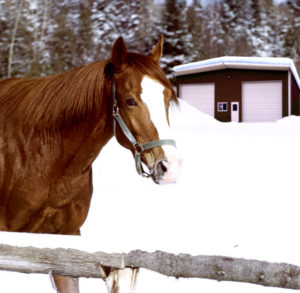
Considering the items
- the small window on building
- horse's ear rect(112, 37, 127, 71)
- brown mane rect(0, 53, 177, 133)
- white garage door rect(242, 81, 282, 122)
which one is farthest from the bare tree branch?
the small window on building

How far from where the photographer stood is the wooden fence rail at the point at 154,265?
2125 millimetres

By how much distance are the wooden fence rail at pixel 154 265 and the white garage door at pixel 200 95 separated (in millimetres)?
23491

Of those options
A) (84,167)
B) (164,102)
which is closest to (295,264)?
(164,102)

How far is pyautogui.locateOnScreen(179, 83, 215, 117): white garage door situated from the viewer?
25366 mm

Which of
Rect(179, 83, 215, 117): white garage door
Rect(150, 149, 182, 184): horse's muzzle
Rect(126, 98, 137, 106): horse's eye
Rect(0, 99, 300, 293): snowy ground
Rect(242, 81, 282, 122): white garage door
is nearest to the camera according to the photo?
Rect(0, 99, 300, 293): snowy ground

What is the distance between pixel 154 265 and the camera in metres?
2.26

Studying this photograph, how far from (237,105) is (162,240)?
23.0 m

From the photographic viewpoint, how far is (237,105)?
24500 mm

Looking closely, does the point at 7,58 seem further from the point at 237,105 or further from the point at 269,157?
the point at 269,157

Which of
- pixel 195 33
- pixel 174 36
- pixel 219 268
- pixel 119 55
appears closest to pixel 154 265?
pixel 219 268

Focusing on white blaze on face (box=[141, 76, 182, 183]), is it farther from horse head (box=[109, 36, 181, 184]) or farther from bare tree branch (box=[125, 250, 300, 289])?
bare tree branch (box=[125, 250, 300, 289])

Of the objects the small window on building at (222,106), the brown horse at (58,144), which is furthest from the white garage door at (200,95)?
A: the brown horse at (58,144)

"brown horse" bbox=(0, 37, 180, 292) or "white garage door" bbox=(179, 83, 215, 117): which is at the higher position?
"white garage door" bbox=(179, 83, 215, 117)

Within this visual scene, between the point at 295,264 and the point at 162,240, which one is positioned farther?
the point at 162,240
